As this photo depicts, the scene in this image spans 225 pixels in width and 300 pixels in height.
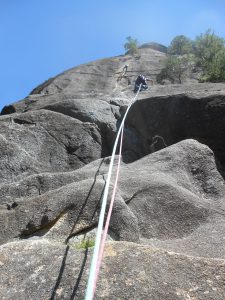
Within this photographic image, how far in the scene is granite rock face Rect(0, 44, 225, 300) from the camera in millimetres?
4672

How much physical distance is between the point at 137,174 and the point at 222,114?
13.6 feet

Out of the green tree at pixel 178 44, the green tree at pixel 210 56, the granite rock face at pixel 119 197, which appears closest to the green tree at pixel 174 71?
the green tree at pixel 210 56

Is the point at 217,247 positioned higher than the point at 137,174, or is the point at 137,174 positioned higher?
the point at 137,174

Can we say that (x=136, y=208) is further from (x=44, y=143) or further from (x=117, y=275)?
(x=44, y=143)

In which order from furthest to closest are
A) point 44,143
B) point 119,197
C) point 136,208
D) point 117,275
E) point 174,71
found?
point 174,71
point 44,143
point 136,208
point 119,197
point 117,275

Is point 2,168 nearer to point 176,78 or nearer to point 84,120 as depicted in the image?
point 84,120

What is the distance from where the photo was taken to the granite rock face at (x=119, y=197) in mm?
4672

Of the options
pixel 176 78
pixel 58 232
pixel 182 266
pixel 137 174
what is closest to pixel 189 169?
pixel 137 174

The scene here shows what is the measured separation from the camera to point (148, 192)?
326 inches

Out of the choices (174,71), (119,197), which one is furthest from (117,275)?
(174,71)

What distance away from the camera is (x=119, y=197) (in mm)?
7285

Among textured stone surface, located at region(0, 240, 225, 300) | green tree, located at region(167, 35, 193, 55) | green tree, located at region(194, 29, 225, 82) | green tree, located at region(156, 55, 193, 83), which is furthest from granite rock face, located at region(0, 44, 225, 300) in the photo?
green tree, located at region(167, 35, 193, 55)

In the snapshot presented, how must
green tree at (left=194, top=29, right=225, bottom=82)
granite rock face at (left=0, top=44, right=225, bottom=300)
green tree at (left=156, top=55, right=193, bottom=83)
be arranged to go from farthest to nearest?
1. green tree at (left=156, top=55, right=193, bottom=83)
2. green tree at (left=194, top=29, right=225, bottom=82)
3. granite rock face at (left=0, top=44, right=225, bottom=300)

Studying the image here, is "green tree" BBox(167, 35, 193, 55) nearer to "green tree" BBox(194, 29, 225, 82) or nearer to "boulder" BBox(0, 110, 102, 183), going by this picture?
"green tree" BBox(194, 29, 225, 82)
